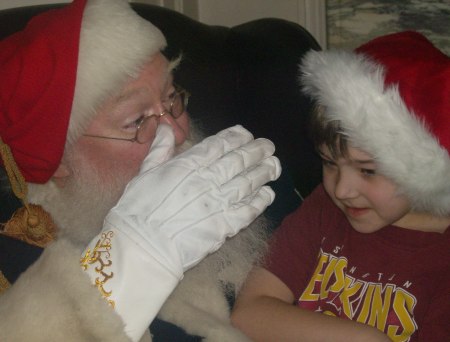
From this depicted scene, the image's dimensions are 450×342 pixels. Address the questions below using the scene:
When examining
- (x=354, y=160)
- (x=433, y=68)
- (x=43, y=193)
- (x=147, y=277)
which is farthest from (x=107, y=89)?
A: (x=433, y=68)

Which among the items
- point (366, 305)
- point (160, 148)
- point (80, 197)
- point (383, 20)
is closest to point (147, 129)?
point (160, 148)

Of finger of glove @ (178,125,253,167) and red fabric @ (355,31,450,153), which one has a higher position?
red fabric @ (355,31,450,153)

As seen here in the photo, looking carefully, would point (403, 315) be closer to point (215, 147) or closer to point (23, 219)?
point (215, 147)

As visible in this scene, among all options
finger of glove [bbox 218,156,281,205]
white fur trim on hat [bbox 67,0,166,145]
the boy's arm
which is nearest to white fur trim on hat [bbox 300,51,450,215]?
finger of glove [bbox 218,156,281,205]

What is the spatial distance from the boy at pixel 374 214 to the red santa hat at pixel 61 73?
39 centimetres

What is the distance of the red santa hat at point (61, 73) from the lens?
1.13m

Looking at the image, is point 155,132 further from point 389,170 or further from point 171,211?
point 389,170

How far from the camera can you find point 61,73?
1125 mm

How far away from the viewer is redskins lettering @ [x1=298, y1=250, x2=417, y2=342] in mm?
1152

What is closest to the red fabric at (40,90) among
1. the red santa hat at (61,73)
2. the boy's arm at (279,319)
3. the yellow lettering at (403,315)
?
the red santa hat at (61,73)

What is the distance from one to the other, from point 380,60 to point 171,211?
51 cm

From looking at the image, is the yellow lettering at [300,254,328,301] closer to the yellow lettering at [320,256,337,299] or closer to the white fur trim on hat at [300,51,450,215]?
the yellow lettering at [320,256,337,299]

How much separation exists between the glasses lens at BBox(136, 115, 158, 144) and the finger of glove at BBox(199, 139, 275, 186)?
7.3 inches

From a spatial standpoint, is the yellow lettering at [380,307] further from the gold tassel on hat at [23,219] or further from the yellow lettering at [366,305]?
the gold tassel on hat at [23,219]
